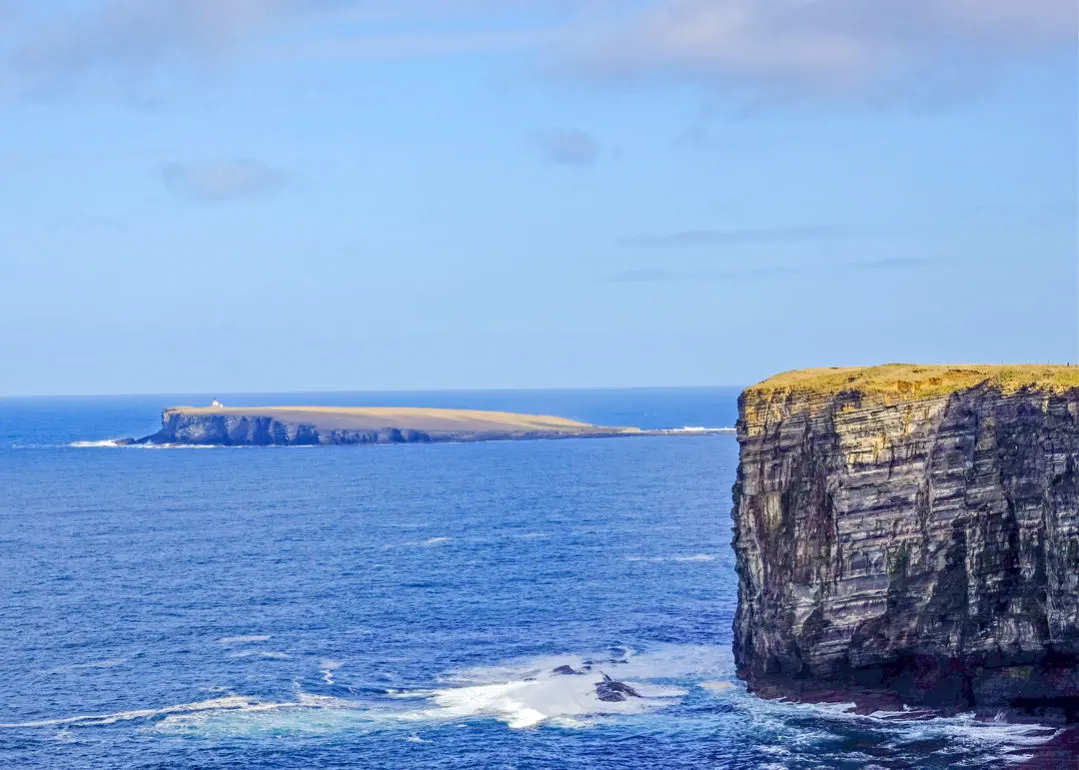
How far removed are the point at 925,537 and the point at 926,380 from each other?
31.6 ft

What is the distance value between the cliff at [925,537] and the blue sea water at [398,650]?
3.11 m

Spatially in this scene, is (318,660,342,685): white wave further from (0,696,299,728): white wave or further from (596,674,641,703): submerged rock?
(596,674,641,703): submerged rock

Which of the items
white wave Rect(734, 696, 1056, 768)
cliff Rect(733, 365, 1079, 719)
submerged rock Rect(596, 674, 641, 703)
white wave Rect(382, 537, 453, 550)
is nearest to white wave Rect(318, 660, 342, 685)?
submerged rock Rect(596, 674, 641, 703)

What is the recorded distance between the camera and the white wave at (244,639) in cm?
9562

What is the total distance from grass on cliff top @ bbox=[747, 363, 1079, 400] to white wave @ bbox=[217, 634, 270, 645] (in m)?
41.5

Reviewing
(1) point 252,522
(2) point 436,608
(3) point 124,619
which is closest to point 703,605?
(2) point 436,608

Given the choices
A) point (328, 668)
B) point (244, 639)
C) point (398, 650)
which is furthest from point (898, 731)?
point (244, 639)

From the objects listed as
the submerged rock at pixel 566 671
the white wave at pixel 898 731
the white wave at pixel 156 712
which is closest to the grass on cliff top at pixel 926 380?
the white wave at pixel 898 731

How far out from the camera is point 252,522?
6152 inches

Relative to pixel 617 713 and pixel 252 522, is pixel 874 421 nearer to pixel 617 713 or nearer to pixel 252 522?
pixel 617 713

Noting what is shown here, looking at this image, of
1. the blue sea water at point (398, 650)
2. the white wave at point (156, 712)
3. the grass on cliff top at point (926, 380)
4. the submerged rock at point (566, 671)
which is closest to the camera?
the blue sea water at point (398, 650)

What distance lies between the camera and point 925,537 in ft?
245

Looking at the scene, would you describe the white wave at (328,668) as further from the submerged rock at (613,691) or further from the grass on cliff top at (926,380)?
the grass on cliff top at (926,380)

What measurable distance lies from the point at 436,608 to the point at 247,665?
19566mm
